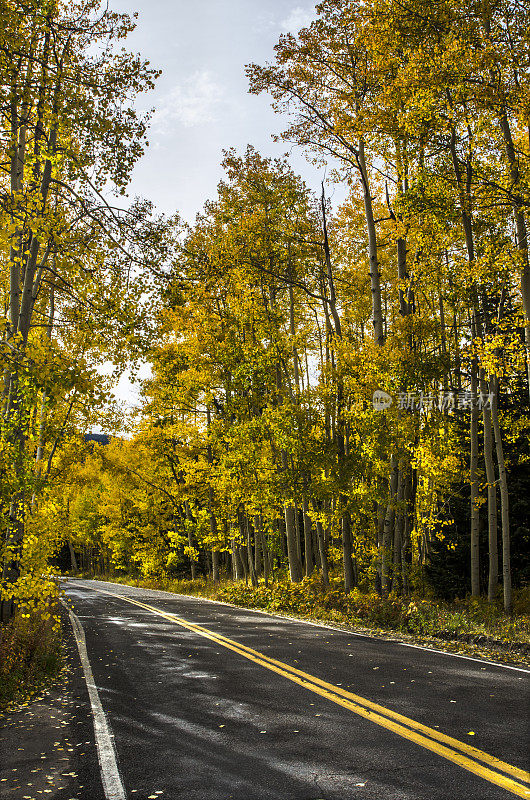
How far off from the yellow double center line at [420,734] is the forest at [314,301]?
3716 mm

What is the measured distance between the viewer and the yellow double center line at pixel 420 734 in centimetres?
387

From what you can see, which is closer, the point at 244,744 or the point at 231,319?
the point at 244,744

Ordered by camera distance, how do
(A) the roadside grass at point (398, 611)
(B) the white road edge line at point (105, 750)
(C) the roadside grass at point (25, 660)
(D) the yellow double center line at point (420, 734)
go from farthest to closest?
(A) the roadside grass at point (398, 611), (C) the roadside grass at point (25, 660), (B) the white road edge line at point (105, 750), (D) the yellow double center line at point (420, 734)

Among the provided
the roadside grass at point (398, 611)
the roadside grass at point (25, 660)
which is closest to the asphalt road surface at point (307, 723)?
the roadside grass at point (25, 660)

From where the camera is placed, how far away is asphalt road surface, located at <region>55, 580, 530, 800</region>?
396 centimetres

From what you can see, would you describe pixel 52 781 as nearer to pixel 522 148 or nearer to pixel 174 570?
pixel 522 148

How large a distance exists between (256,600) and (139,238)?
1172 cm

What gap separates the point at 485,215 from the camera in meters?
13.1

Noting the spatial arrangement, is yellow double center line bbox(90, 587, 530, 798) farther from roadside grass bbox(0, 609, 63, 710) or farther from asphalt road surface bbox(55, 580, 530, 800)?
roadside grass bbox(0, 609, 63, 710)

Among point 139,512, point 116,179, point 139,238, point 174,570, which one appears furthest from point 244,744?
point 174,570

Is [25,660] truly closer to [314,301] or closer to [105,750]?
[105,750]

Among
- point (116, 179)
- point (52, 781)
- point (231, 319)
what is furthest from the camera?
point (231, 319)

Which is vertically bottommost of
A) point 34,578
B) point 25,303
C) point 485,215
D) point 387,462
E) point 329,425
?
point 34,578

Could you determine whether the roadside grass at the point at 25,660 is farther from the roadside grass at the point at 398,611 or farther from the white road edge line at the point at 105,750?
the roadside grass at the point at 398,611
